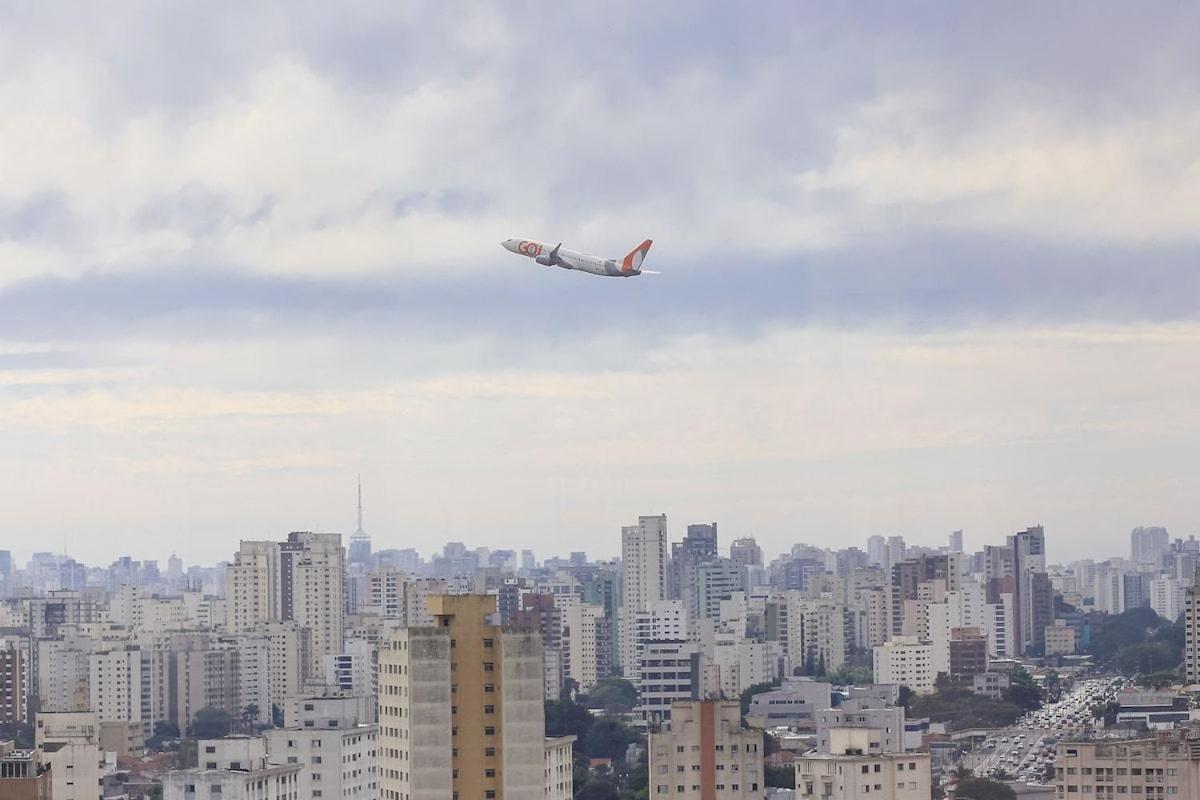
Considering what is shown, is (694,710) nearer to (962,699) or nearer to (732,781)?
(732,781)

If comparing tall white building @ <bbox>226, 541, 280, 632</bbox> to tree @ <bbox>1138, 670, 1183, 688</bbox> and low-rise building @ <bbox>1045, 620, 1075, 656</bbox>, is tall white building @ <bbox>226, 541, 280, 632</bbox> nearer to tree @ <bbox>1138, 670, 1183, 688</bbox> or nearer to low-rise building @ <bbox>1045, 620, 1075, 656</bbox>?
low-rise building @ <bbox>1045, 620, 1075, 656</bbox>

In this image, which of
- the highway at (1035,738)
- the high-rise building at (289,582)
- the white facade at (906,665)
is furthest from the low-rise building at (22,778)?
the high-rise building at (289,582)

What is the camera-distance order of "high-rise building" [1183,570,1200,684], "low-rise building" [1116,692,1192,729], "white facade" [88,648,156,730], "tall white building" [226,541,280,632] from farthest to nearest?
1. "tall white building" [226,541,280,632]
2. "white facade" [88,648,156,730]
3. "high-rise building" [1183,570,1200,684]
4. "low-rise building" [1116,692,1192,729]

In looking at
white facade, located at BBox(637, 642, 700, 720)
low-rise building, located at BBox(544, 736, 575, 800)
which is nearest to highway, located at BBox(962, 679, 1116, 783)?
white facade, located at BBox(637, 642, 700, 720)

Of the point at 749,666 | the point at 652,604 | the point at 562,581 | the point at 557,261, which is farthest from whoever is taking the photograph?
the point at 562,581

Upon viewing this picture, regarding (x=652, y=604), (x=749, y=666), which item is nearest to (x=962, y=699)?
(x=749, y=666)

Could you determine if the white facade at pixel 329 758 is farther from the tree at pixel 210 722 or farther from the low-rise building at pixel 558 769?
the tree at pixel 210 722
